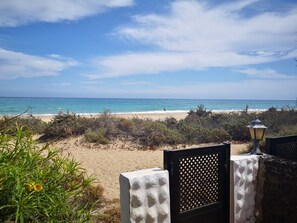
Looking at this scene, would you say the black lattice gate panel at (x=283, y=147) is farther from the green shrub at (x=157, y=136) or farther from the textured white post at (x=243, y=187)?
the green shrub at (x=157, y=136)

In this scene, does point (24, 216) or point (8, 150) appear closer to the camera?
point (24, 216)

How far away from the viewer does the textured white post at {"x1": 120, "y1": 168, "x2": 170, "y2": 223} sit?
9.95 feet

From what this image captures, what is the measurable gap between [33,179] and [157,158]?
6844mm

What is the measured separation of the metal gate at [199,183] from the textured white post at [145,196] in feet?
0.48

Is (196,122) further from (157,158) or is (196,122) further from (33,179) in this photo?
(33,179)

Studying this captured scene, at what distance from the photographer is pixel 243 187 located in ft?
13.6

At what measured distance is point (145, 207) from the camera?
3.16 metres

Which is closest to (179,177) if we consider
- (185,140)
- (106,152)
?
(106,152)

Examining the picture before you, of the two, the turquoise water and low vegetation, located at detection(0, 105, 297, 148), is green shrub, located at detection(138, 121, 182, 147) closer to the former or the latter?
low vegetation, located at detection(0, 105, 297, 148)

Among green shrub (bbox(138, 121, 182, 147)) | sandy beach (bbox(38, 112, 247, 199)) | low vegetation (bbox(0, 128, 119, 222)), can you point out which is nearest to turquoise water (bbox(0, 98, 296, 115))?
green shrub (bbox(138, 121, 182, 147))

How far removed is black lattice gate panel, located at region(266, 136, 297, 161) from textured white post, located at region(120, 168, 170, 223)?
2282 millimetres

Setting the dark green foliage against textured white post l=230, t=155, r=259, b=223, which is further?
the dark green foliage

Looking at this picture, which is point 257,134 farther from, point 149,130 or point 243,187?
point 149,130

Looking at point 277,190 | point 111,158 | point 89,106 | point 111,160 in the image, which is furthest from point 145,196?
point 89,106
